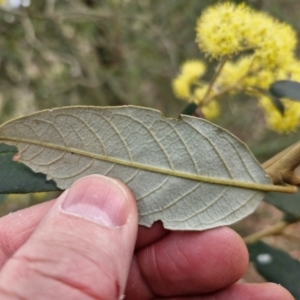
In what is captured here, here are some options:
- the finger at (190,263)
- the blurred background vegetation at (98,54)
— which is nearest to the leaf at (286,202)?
the finger at (190,263)

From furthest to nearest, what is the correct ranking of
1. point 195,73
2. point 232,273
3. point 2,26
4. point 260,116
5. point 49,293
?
point 260,116 → point 2,26 → point 195,73 → point 232,273 → point 49,293

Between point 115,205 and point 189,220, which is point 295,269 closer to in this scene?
point 189,220

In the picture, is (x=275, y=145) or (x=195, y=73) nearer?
(x=195, y=73)

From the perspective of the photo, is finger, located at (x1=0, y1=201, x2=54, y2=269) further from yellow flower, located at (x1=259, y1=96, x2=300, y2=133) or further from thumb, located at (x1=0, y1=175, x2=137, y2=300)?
yellow flower, located at (x1=259, y1=96, x2=300, y2=133)

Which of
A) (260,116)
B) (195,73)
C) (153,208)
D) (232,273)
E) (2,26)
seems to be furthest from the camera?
(260,116)

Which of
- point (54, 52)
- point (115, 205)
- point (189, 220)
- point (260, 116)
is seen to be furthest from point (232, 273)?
point (260, 116)

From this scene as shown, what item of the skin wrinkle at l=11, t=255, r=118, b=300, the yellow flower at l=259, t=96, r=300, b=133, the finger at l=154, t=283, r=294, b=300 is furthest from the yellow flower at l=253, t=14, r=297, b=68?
the skin wrinkle at l=11, t=255, r=118, b=300

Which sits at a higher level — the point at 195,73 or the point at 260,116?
the point at 195,73
